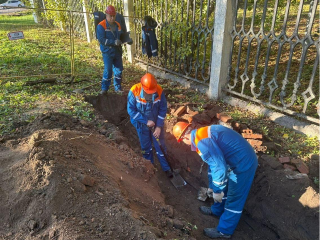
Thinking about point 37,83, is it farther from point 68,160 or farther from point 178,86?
point 68,160

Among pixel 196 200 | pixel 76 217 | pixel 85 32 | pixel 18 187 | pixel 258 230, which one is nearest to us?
pixel 76 217

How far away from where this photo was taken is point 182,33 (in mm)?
6270

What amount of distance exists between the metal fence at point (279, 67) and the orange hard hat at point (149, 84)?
2.14 meters

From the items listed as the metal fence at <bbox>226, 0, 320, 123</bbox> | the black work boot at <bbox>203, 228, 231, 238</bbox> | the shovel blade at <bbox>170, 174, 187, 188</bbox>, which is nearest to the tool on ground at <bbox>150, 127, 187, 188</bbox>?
the shovel blade at <bbox>170, 174, 187, 188</bbox>

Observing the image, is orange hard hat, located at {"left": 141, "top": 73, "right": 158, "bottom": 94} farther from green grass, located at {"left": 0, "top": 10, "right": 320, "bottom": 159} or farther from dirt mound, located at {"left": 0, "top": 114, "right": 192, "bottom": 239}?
green grass, located at {"left": 0, "top": 10, "right": 320, "bottom": 159}

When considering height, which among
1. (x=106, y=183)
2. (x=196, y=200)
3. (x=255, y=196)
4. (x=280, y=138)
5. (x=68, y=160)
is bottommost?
(x=196, y=200)

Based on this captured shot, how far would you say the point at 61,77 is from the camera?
7.07m

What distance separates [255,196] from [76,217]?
8.95ft

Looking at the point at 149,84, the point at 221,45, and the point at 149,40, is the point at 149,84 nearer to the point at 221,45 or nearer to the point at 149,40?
the point at 221,45

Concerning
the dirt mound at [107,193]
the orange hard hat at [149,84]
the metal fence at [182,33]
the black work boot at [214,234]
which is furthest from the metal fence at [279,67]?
the black work boot at [214,234]

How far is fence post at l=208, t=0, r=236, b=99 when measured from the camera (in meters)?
5.01

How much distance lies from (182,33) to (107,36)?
6.13ft

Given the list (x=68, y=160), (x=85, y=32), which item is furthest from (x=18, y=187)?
(x=85, y=32)

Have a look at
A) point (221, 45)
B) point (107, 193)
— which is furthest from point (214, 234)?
point (221, 45)
